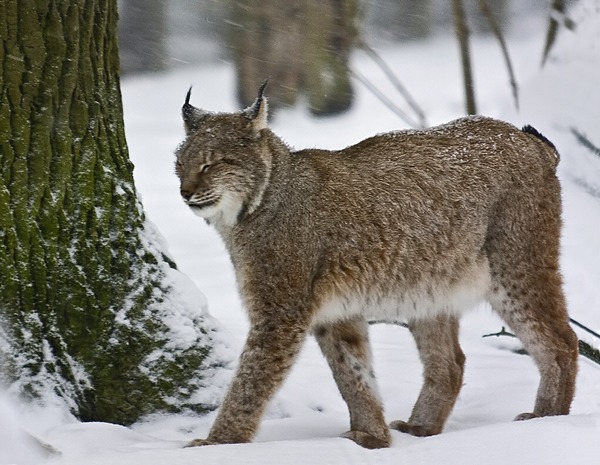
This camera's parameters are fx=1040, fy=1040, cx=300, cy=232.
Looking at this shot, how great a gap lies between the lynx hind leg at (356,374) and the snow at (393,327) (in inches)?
7.6

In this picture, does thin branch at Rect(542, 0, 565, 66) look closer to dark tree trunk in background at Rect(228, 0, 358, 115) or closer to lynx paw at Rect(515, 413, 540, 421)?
dark tree trunk in background at Rect(228, 0, 358, 115)

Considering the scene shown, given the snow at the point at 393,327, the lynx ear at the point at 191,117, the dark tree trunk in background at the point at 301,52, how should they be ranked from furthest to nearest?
1. the dark tree trunk in background at the point at 301,52
2. the lynx ear at the point at 191,117
3. the snow at the point at 393,327

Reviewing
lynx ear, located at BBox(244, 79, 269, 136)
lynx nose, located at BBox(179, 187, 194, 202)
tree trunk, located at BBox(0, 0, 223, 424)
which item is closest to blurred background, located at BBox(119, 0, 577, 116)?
lynx ear, located at BBox(244, 79, 269, 136)

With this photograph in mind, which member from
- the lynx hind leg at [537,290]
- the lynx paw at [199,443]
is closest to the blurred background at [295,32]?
the lynx hind leg at [537,290]

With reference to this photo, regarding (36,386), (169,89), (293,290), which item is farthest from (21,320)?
(169,89)

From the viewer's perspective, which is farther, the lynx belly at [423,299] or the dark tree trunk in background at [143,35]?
the dark tree trunk in background at [143,35]

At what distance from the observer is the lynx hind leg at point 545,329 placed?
17.1 ft

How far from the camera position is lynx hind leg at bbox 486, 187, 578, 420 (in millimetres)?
5191

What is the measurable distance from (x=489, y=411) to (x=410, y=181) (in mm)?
1444

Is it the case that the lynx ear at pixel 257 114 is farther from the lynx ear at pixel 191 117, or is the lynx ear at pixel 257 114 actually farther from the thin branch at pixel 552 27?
the thin branch at pixel 552 27

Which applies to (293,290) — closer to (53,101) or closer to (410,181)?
(410,181)

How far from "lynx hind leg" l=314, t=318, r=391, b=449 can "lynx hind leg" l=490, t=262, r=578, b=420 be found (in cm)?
74

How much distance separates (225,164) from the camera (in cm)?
488

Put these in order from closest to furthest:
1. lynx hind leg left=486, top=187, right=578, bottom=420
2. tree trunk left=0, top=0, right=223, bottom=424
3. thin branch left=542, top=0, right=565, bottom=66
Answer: tree trunk left=0, top=0, right=223, bottom=424, lynx hind leg left=486, top=187, right=578, bottom=420, thin branch left=542, top=0, right=565, bottom=66
